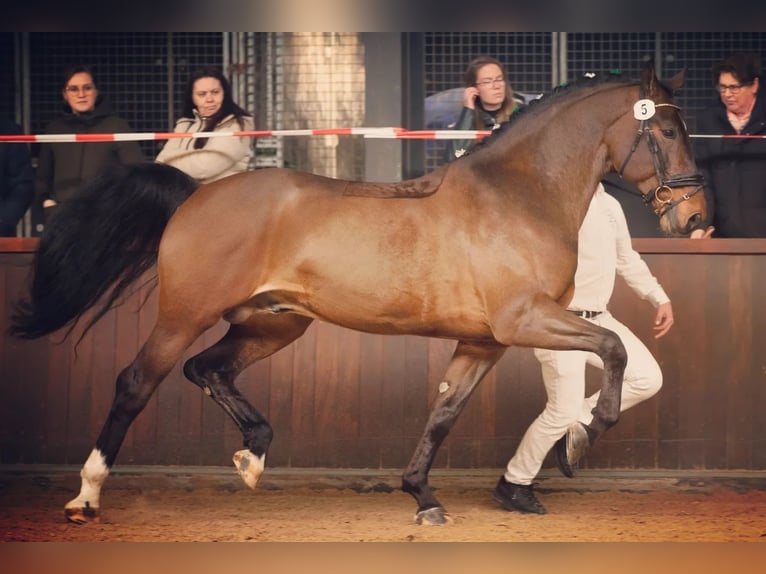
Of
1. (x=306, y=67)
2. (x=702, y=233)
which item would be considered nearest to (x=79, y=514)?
(x=702, y=233)

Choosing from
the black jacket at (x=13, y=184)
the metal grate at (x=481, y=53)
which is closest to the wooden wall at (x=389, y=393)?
the black jacket at (x=13, y=184)

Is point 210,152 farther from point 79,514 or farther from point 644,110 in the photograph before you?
point 644,110

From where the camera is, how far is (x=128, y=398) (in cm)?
573

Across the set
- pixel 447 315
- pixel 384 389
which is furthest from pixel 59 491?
pixel 447 315

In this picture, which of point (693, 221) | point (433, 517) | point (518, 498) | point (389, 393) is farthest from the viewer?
point (389, 393)

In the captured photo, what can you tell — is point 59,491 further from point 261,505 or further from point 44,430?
point 261,505

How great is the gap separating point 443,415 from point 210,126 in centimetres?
232

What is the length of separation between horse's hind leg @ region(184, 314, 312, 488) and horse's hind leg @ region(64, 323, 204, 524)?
309 millimetres

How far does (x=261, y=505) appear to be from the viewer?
6.40 m

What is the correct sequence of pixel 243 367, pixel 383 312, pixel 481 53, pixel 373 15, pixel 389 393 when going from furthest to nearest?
1. pixel 481 53
2. pixel 389 393
3. pixel 373 15
4. pixel 243 367
5. pixel 383 312

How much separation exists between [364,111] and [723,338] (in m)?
2.86

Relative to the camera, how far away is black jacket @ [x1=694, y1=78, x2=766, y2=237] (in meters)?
7.17

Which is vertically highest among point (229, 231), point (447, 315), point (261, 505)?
point (229, 231)

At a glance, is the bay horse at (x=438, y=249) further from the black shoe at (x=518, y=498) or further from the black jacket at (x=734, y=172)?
the black jacket at (x=734, y=172)
